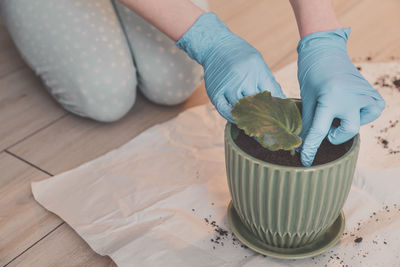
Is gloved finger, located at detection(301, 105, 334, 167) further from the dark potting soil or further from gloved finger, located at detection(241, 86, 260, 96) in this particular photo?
gloved finger, located at detection(241, 86, 260, 96)

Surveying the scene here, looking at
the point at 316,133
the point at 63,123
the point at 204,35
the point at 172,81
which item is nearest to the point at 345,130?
the point at 316,133

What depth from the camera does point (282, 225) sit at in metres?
0.68

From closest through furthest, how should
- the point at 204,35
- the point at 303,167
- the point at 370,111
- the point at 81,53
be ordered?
the point at 303,167
the point at 370,111
the point at 204,35
the point at 81,53

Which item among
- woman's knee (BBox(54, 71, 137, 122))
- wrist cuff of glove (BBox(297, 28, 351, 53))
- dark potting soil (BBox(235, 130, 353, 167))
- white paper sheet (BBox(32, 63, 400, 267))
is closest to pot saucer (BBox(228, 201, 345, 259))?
white paper sheet (BBox(32, 63, 400, 267))

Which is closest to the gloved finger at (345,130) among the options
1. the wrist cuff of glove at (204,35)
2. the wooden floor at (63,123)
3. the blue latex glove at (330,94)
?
the blue latex glove at (330,94)

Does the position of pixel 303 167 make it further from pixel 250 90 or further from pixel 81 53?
pixel 81 53

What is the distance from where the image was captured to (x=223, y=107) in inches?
30.5

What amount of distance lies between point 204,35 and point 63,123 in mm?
485

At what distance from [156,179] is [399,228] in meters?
0.44

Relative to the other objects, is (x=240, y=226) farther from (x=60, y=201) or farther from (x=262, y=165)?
(x=60, y=201)

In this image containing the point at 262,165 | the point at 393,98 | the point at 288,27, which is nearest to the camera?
the point at 262,165

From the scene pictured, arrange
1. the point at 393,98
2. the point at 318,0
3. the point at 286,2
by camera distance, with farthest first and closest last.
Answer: the point at 286,2 < the point at 393,98 < the point at 318,0

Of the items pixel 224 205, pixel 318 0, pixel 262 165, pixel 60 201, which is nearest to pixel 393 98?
pixel 318 0

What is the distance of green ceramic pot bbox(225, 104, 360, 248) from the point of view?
2.03 feet
